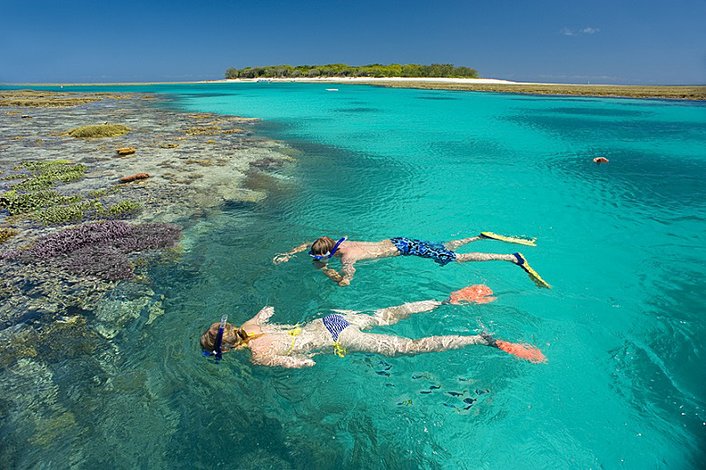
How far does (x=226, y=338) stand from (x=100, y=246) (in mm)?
8084

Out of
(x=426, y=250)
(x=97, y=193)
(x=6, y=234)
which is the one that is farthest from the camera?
(x=97, y=193)

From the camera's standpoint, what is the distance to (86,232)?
12.8m

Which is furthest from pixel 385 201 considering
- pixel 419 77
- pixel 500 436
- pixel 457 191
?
pixel 419 77

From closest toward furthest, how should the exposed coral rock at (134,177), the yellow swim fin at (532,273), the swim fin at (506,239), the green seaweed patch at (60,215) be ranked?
the yellow swim fin at (532,273), the swim fin at (506,239), the green seaweed patch at (60,215), the exposed coral rock at (134,177)

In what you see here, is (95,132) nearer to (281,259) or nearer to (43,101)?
(281,259)

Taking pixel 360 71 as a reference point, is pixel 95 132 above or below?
below

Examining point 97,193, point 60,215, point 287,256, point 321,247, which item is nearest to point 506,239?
point 321,247

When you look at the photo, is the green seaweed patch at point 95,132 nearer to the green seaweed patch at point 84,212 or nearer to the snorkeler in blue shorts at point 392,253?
the green seaweed patch at point 84,212

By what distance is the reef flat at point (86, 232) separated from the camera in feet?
24.7

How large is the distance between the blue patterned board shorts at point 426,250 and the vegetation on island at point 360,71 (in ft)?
527

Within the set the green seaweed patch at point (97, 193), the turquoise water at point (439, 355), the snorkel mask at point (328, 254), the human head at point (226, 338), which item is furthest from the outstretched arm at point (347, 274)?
the green seaweed patch at point (97, 193)

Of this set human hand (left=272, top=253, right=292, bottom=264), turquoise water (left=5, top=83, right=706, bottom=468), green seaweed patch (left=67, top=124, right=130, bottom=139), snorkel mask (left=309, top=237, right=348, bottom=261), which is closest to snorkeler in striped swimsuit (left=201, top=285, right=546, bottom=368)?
turquoise water (left=5, top=83, right=706, bottom=468)

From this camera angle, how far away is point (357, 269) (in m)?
10.9

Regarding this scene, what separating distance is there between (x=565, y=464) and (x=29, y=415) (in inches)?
359
